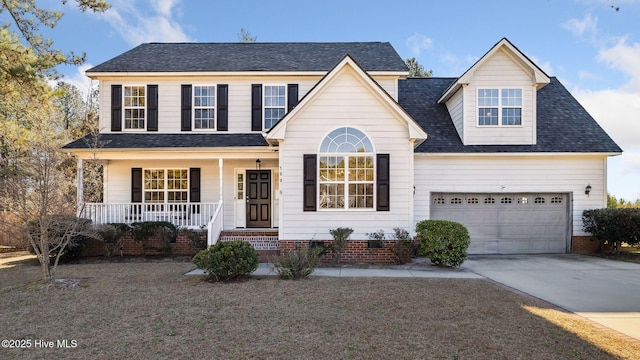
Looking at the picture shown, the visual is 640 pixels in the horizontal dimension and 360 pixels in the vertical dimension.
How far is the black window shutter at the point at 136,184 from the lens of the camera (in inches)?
571

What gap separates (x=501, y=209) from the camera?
13.8 meters

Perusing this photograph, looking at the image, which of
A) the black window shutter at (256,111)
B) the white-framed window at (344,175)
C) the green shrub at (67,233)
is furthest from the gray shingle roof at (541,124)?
the green shrub at (67,233)

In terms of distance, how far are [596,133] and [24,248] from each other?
23.0m

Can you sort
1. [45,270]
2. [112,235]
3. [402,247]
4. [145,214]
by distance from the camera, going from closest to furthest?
[45,270] < [402,247] < [112,235] < [145,214]

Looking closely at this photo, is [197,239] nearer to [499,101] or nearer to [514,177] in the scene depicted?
[514,177]

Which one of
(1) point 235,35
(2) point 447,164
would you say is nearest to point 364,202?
(2) point 447,164

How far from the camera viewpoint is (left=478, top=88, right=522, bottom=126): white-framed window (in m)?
13.8

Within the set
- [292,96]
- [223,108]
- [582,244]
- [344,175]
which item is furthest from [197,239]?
[582,244]

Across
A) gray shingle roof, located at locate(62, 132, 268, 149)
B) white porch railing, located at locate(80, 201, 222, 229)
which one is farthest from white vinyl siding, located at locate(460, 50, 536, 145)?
white porch railing, located at locate(80, 201, 222, 229)

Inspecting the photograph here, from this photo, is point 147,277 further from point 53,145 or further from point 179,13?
point 179,13

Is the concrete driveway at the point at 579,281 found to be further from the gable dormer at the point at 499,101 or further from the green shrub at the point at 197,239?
the green shrub at the point at 197,239

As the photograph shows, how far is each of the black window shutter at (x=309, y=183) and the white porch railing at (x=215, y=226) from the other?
3039 millimetres

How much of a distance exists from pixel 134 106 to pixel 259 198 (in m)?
5.99

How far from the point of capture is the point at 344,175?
1185 centimetres
